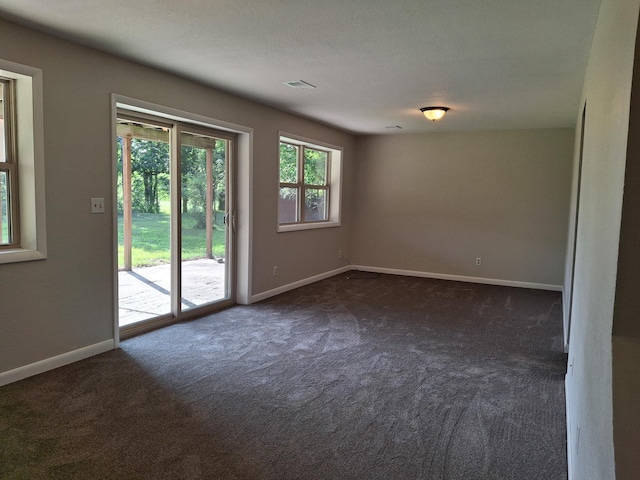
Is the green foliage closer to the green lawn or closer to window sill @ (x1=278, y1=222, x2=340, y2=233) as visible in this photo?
window sill @ (x1=278, y1=222, x2=340, y2=233)

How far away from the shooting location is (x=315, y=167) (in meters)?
7.04

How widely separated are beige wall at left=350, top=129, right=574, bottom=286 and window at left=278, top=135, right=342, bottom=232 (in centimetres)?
61

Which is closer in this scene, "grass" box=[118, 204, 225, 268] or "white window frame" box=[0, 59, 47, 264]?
"white window frame" box=[0, 59, 47, 264]

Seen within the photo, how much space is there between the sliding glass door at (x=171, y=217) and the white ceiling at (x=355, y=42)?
67 centimetres

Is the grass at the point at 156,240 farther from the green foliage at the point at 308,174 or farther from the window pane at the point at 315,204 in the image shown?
the window pane at the point at 315,204

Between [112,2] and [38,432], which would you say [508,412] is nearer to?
[38,432]

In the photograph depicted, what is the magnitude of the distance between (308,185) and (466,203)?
8.20 feet

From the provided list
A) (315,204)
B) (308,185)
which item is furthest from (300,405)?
(315,204)

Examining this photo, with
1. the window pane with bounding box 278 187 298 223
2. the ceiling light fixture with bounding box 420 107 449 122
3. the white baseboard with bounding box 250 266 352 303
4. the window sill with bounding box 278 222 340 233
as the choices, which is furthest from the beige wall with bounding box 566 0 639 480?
the window pane with bounding box 278 187 298 223

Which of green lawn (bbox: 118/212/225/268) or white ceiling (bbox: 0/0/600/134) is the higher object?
white ceiling (bbox: 0/0/600/134)

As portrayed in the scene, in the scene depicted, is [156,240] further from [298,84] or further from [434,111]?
[434,111]

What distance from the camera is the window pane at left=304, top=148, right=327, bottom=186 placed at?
22.2ft

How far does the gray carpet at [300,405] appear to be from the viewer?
2.21m

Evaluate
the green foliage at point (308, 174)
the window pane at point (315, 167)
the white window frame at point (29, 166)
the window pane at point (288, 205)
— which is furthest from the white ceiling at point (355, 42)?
the window pane at point (315, 167)
